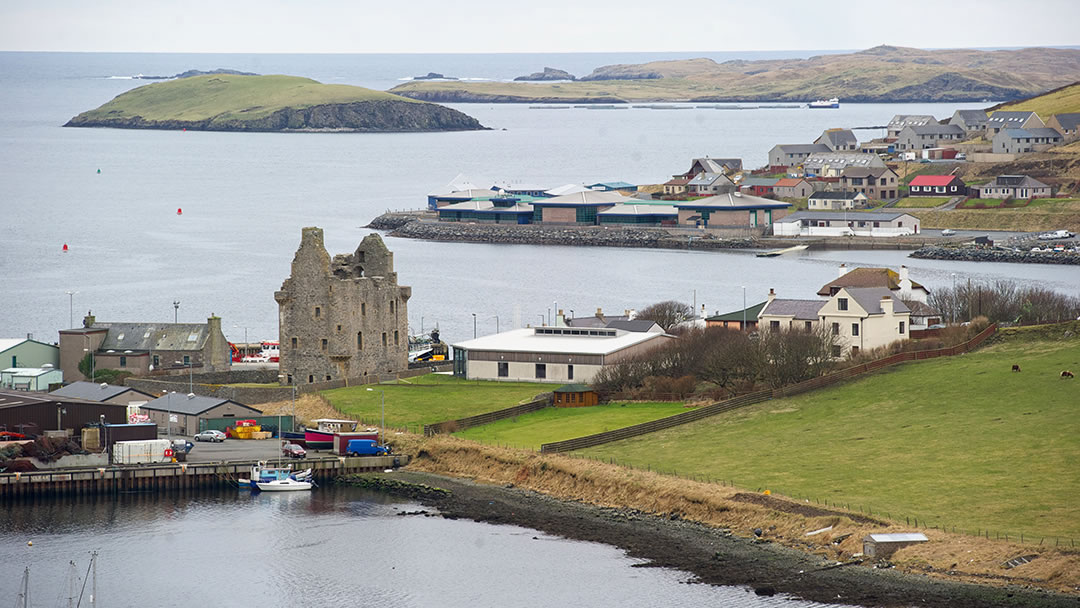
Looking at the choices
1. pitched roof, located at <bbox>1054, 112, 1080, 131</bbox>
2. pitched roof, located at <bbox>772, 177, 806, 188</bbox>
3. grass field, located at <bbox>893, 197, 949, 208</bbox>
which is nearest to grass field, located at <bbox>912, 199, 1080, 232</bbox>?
grass field, located at <bbox>893, 197, 949, 208</bbox>

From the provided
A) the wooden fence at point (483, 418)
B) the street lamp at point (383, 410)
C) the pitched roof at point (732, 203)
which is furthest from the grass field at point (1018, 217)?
the street lamp at point (383, 410)

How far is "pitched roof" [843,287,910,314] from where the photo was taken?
72375 millimetres

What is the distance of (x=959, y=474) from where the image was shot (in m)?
50.9

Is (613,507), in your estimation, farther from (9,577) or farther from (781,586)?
(9,577)

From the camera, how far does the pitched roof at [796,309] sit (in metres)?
74.1

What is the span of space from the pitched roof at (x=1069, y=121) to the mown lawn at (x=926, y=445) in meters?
125

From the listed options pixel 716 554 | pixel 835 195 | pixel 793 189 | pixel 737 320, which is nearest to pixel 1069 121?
pixel 793 189

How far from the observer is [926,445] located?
54.8m

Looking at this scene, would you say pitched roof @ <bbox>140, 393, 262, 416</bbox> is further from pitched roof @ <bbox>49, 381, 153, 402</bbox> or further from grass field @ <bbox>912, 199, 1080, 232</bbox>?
grass field @ <bbox>912, 199, 1080, 232</bbox>

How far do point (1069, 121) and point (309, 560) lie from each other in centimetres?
15340

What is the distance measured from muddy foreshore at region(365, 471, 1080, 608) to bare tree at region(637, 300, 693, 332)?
1033 inches

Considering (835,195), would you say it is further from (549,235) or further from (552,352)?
(552,352)

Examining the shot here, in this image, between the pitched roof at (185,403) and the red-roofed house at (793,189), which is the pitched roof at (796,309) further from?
the red-roofed house at (793,189)

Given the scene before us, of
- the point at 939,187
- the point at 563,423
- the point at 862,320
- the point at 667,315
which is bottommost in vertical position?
the point at 563,423
